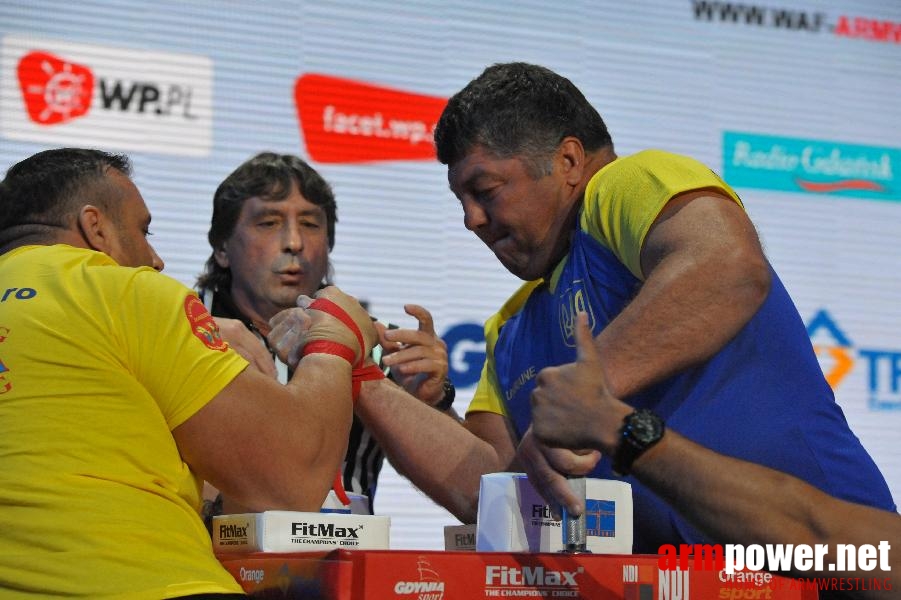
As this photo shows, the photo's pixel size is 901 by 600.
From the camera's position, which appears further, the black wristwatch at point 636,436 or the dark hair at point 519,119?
the dark hair at point 519,119

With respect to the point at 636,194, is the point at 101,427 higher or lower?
lower

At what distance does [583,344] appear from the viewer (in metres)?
1.27

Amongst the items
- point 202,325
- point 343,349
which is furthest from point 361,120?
point 202,325

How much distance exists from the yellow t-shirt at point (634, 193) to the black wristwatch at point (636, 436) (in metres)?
0.38

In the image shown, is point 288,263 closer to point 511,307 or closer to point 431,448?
point 511,307

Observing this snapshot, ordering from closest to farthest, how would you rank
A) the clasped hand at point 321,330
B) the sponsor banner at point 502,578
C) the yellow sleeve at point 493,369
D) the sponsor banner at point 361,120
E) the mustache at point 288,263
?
the sponsor banner at point 502,578 < the clasped hand at point 321,330 < the yellow sleeve at point 493,369 < the mustache at point 288,263 < the sponsor banner at point 361,120

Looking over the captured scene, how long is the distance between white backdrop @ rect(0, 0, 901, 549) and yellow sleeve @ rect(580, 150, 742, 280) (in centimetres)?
210

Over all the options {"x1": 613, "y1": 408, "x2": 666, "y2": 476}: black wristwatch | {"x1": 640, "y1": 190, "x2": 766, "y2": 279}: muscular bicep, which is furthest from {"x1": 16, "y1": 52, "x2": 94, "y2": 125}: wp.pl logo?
{"x1": 613, "y1": 408, "x2": 666, "y2": 476}: black wristwatch

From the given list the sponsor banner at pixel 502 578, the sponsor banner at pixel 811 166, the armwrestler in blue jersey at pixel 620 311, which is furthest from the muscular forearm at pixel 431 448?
the sponsor banner at pixel 811 166

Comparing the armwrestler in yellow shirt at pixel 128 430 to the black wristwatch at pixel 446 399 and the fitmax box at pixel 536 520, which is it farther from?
the black wristwatch at pixel 446 399

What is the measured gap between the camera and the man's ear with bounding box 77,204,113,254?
1.65 metres

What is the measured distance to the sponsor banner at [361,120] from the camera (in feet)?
12.4

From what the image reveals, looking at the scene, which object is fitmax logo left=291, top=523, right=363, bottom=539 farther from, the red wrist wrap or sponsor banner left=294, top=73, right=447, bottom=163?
sponsor banner left=294, top=73, right=447, bottom=163

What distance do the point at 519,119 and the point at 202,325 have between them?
702 mm
